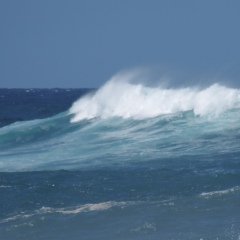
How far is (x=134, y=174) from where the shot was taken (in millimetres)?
14859

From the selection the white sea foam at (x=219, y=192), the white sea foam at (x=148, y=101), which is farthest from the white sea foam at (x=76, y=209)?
the white sea foam at (x=148, y=101)

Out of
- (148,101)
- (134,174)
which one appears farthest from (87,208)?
(148,101)

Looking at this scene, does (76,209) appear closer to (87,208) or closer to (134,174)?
(87,208)

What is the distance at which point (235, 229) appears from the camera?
999cm

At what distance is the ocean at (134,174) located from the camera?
35.5ft

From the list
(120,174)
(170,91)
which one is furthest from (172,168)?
(170,91)

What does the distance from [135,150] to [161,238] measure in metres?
8.73

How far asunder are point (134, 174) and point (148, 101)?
14.6m

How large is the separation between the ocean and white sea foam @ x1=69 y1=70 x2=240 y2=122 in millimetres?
85

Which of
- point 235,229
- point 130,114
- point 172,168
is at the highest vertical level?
point 130,114

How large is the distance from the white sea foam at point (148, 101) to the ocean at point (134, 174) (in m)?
0.08

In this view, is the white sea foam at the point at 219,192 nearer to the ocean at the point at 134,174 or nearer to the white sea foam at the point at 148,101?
the ocean at the point at 134,174

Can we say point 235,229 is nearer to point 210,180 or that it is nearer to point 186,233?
point 186,233

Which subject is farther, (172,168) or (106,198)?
(172,168)
